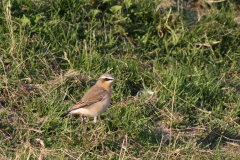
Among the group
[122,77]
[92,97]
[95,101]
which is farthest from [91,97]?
[122,77]

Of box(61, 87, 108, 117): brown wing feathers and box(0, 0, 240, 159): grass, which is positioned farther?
box(61, 87, 108, 117): brown wing feathers

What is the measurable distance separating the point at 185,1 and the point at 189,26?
1211mm

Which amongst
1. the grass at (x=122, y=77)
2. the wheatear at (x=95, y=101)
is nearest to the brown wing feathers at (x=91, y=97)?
the wheatear at (x=95, y=101)

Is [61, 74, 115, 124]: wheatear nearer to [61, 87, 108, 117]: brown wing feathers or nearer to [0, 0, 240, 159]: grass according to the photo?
[61, 87, 108, 117]: brown wing feathers

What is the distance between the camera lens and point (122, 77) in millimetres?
8266

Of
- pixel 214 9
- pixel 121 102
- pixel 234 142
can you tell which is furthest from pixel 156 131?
pixel 214 9

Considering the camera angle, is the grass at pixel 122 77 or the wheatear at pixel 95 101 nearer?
the grass at pixel 122 77

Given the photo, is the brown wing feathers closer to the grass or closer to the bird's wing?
the bird's wing

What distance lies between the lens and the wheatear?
680 cm

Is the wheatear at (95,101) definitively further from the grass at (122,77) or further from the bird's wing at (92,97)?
the grass at (122,77)

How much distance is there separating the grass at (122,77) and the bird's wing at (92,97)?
32 cm

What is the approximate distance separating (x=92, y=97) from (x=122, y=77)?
4.47ft

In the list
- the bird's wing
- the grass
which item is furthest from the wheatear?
the grass

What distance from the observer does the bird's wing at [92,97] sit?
22.4 feet
